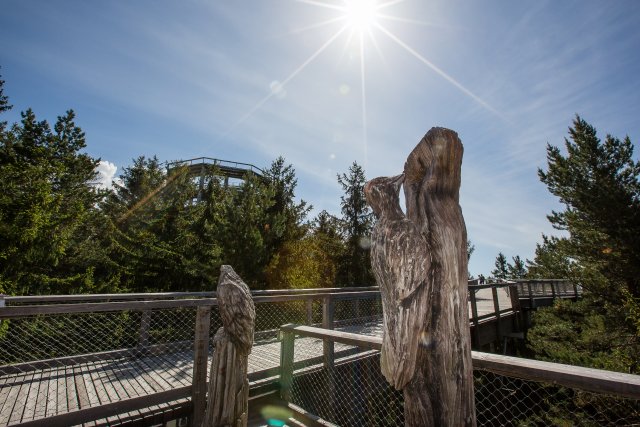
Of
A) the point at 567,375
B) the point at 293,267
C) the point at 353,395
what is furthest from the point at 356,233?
the point at 567,375

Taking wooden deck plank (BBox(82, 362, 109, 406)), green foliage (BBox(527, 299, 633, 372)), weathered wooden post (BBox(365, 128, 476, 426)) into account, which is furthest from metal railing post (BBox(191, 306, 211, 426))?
green foliage (BBox(527, 299, 633, 372))

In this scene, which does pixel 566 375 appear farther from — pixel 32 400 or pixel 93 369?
pixel 93 369

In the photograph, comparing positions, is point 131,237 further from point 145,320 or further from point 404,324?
point 404,324

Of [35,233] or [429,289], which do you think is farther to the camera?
[35,233]

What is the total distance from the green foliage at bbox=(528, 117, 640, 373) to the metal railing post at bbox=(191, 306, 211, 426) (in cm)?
1005

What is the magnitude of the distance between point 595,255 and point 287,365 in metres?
12.8

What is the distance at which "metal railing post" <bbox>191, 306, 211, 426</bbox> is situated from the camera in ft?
12.3

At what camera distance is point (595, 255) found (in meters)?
11.0

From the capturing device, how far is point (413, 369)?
1.27m

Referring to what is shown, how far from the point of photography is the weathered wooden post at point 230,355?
2.71 metres

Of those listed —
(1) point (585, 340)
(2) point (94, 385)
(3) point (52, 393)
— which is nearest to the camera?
(3) point (52, 393)

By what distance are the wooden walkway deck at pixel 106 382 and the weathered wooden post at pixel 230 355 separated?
5.35 ft

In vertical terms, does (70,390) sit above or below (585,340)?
above

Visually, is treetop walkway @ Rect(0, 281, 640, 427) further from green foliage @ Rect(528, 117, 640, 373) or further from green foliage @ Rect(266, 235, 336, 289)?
green foliage @ Rect(528, 117, 640, 373)
